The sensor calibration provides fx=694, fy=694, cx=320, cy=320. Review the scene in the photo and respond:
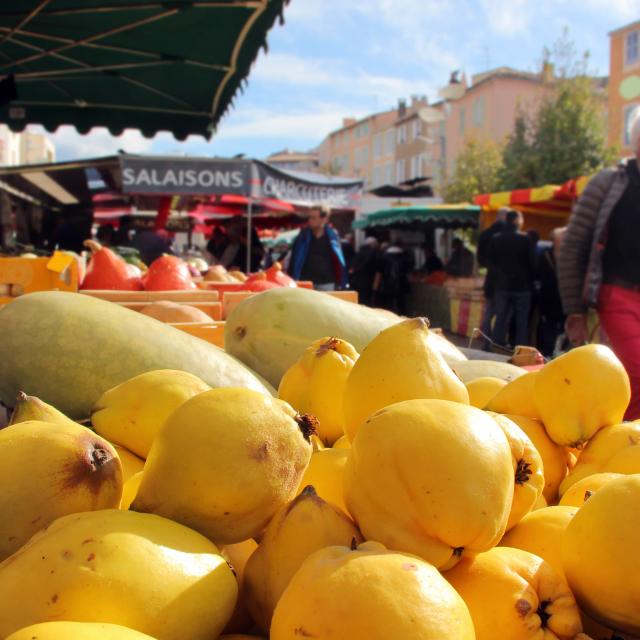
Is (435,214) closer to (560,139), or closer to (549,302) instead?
(549,302)

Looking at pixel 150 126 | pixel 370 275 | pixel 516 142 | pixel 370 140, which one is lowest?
pixel 370 275

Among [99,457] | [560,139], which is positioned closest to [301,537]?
[99,457]

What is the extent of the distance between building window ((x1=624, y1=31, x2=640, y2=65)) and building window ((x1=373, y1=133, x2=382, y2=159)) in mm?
28633

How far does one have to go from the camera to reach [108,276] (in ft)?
11.7

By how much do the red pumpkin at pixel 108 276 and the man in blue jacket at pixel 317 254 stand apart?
3.48 meters

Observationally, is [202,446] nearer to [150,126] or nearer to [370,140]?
[150,126]

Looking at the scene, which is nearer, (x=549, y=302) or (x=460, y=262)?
(x=549, y=302)

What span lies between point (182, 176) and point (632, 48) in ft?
109

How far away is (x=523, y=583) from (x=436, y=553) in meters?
Answer: 0.12

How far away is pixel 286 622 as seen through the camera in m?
0.73

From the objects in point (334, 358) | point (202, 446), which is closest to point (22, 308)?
point (334, 358)

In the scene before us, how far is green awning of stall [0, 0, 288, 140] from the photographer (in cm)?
495

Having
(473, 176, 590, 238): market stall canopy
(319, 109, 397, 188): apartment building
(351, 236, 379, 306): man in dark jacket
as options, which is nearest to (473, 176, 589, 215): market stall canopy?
(473, 176, 590, 238): market stall canopy

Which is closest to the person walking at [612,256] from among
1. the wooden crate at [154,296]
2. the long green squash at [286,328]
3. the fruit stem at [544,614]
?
the long green squash at [286,328]
